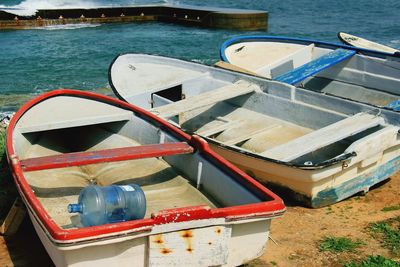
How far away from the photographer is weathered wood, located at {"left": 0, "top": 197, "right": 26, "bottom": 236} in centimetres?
559

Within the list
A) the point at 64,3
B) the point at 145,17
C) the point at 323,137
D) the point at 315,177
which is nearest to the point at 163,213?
the point at 315,177

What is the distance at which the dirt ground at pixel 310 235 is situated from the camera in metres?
5.40

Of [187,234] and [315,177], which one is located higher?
[187,234]

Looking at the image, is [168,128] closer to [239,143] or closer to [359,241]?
[239,143]

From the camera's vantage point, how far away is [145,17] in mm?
29344

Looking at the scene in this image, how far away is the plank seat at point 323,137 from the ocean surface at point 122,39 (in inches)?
355

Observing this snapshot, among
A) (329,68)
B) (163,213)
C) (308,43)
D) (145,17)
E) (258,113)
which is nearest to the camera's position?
(163,213)

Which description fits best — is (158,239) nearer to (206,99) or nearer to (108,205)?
(108,205)

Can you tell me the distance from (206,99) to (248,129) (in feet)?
2.61

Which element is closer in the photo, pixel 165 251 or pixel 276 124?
pixel 165 251

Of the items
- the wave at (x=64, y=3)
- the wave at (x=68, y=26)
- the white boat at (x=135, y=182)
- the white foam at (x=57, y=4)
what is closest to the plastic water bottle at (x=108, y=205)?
the white boat at (x=135, y=182)

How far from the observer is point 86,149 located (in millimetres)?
7246

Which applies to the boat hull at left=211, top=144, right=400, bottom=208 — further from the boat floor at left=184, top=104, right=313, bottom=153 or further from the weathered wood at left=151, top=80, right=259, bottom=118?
the weathered wood at left=151, top=80, right=259, bottom=118

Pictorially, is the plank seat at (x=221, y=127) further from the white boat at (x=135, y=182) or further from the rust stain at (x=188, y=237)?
the rust stain at (x=188, y=237)
